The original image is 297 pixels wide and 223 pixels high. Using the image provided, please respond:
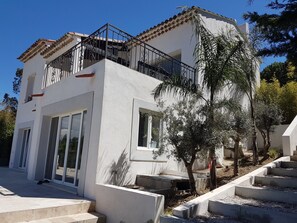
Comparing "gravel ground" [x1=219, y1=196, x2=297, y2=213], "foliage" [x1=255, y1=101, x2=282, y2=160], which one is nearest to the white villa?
"foliage" [x1=255, y1=101, x2=282, y2=160]

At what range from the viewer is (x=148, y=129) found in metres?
10.8

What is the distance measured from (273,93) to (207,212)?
12.1 metres

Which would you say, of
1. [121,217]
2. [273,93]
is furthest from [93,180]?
[273,93]

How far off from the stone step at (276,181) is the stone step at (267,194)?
85 cm

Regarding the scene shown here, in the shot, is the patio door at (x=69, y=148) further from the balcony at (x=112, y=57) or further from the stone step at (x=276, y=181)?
the stone step at (x=276, y=181)

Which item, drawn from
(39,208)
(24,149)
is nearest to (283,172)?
(39,208)

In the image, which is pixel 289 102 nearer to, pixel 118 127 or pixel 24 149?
pixel 118 127

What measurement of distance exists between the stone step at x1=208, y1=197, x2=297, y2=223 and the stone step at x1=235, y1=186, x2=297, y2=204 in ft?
1.06

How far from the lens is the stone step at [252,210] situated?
5426mm

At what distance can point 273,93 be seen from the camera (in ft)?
53.4

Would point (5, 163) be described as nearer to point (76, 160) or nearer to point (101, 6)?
point (76, 160)

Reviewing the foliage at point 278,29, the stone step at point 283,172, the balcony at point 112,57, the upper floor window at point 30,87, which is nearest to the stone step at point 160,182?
the stone step at point 283,172

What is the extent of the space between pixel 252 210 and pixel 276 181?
94.3 inches

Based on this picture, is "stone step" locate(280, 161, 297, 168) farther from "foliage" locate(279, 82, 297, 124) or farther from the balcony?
"foliage" locate(279, 82, 297, 124)
